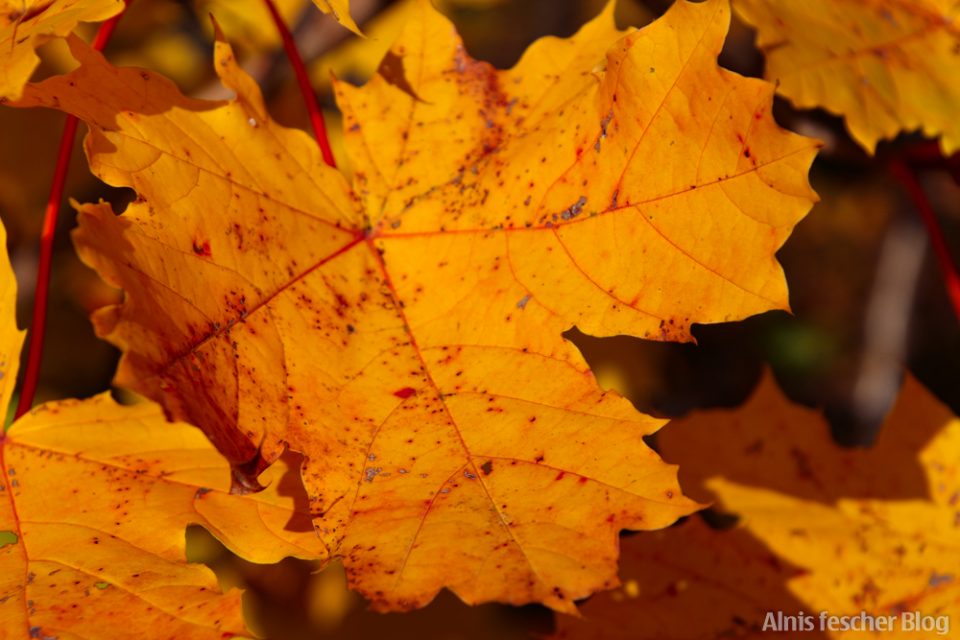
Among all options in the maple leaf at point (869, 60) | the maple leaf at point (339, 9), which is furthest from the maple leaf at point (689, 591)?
the maple leaf at point (339, 9)

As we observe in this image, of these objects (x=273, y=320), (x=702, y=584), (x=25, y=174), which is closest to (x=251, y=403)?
(x=273, y=320)

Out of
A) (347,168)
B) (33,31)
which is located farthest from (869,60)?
(347,168)

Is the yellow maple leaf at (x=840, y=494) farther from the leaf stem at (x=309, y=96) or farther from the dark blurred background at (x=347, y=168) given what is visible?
the leaf stem at (x=309, y=96)

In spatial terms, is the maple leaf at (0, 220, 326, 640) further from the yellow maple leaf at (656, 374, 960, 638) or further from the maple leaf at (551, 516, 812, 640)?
the yellow maple leaf at (656, 374, 960, 638)

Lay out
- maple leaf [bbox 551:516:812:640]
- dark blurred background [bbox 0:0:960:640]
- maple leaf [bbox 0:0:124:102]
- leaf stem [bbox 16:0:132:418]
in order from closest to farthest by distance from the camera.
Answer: maple leaf [bbox 0:0:124:102] → leaf stem [bbox 16:0:132:418] → maple leaf [bbox 551:516:812:640] → dark blurred background [bbox 0:0:960:640]

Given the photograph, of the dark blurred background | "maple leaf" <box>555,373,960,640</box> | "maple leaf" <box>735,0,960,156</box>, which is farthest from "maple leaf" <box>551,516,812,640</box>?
"maple leaf" <box>735,0,960,156</box>

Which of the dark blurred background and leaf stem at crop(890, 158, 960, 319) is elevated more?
the dark blurred background
